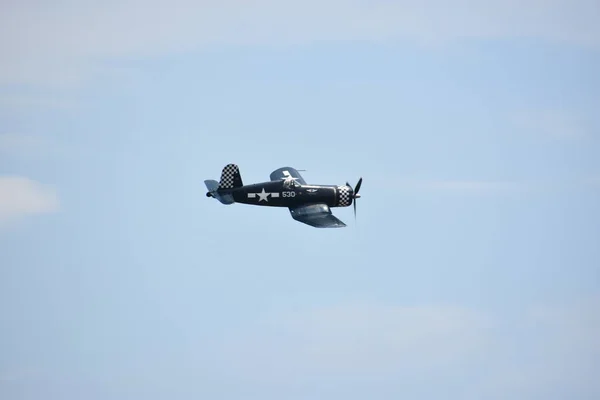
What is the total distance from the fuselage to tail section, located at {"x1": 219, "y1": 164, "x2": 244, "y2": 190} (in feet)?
1.00

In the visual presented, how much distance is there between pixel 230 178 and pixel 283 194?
11.1 feet

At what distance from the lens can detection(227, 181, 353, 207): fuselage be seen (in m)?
69.1

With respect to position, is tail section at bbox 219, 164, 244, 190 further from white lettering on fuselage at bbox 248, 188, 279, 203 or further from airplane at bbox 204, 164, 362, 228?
white lettering on fuselage at bbox 248, 188, 279, 203


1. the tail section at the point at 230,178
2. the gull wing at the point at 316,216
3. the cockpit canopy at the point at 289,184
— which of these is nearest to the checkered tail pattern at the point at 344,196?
the gull wing at the point at 316,216

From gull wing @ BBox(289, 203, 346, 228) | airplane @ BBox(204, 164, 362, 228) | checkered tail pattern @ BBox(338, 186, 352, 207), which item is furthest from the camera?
checkered tail pattern @ BBox(338, 186, 352, 207)

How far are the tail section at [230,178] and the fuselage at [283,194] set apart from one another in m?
0.31

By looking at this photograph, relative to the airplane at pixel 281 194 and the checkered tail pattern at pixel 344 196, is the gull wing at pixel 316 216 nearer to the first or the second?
the airplane at pixel 281 194

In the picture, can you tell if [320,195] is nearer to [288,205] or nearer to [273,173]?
[288,205]

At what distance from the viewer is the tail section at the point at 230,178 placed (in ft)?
227

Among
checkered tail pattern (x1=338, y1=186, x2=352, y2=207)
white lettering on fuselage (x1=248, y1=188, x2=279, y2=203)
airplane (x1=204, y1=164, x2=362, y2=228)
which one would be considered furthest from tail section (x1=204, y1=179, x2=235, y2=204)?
checkered tail pattern (x1=338, y1=186, x2=352, y2=207)

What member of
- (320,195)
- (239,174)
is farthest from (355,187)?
(239,174)

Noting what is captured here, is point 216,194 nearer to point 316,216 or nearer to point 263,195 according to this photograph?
point 263,195

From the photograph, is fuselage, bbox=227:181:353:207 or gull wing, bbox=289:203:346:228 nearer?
gull wing, bbox=289:203:346:228

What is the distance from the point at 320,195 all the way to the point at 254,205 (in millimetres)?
4107
